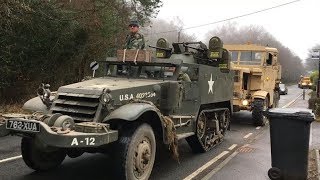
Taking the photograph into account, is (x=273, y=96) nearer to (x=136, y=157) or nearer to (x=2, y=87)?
(x=2, y=87)

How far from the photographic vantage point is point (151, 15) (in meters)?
22.2

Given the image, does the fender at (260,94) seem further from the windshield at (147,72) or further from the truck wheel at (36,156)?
the truck wheel at (36,156)

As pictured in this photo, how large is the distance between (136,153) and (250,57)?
9806 mm

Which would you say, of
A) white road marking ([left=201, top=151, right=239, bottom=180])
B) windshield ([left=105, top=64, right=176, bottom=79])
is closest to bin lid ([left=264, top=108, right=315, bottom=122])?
white road marking ([left=201, top=151, right=239, bottom=180])

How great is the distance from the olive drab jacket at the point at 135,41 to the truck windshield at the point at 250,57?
305 inches

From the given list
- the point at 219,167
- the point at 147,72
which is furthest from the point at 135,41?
the point at 219,167

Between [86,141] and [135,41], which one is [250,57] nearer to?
[135,41]

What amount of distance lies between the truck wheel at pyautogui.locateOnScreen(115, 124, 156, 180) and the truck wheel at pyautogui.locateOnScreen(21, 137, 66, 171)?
56.0 inches

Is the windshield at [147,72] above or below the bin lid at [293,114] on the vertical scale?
above

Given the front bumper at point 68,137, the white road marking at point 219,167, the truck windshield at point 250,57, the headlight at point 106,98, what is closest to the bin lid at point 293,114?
the white road marking at point 219,167

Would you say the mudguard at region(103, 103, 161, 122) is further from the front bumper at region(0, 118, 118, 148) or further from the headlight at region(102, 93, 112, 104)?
the front bumper at region(0, 118, 118, 148)

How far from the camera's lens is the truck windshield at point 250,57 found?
1481cm

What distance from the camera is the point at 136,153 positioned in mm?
5980

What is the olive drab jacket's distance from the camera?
7.87 metres
